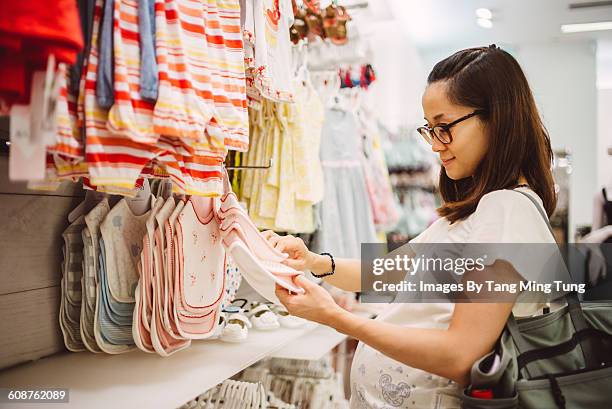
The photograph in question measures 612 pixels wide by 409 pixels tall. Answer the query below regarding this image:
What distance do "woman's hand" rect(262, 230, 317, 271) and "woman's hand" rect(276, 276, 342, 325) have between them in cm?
28

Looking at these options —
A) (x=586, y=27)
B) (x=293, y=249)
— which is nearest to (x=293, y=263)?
(x=293, y=249)

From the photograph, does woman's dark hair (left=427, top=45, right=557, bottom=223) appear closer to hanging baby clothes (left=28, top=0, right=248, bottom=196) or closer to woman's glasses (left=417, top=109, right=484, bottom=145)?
woman's glasses (left=417, top=109, right=484, bottom=145)

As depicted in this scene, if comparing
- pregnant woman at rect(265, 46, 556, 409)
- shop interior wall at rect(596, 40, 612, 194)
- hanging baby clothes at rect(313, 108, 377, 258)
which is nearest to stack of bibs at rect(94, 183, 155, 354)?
pregnant woman at rect(265, 46, 556, 409)

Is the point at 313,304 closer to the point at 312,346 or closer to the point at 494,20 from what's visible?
→ the point at 312,346

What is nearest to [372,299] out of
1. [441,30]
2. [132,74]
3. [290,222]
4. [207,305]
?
[290,222]

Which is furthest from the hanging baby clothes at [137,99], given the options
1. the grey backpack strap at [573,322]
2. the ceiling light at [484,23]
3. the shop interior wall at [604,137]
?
the shop interior wall at [604,137]

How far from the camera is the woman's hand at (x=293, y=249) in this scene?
1.53 meters

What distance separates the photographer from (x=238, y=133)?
4.12 ft

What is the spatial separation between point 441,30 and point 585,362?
4339mm

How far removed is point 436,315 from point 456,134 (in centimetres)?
42

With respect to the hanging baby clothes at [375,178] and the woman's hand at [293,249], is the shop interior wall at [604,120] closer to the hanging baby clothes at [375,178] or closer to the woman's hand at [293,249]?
the hanging baby clothes at [375,178]

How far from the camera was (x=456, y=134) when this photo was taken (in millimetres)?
1184

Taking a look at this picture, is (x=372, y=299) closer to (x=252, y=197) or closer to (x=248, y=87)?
(x=252, y=197)

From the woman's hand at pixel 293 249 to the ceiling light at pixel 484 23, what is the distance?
3.64m
